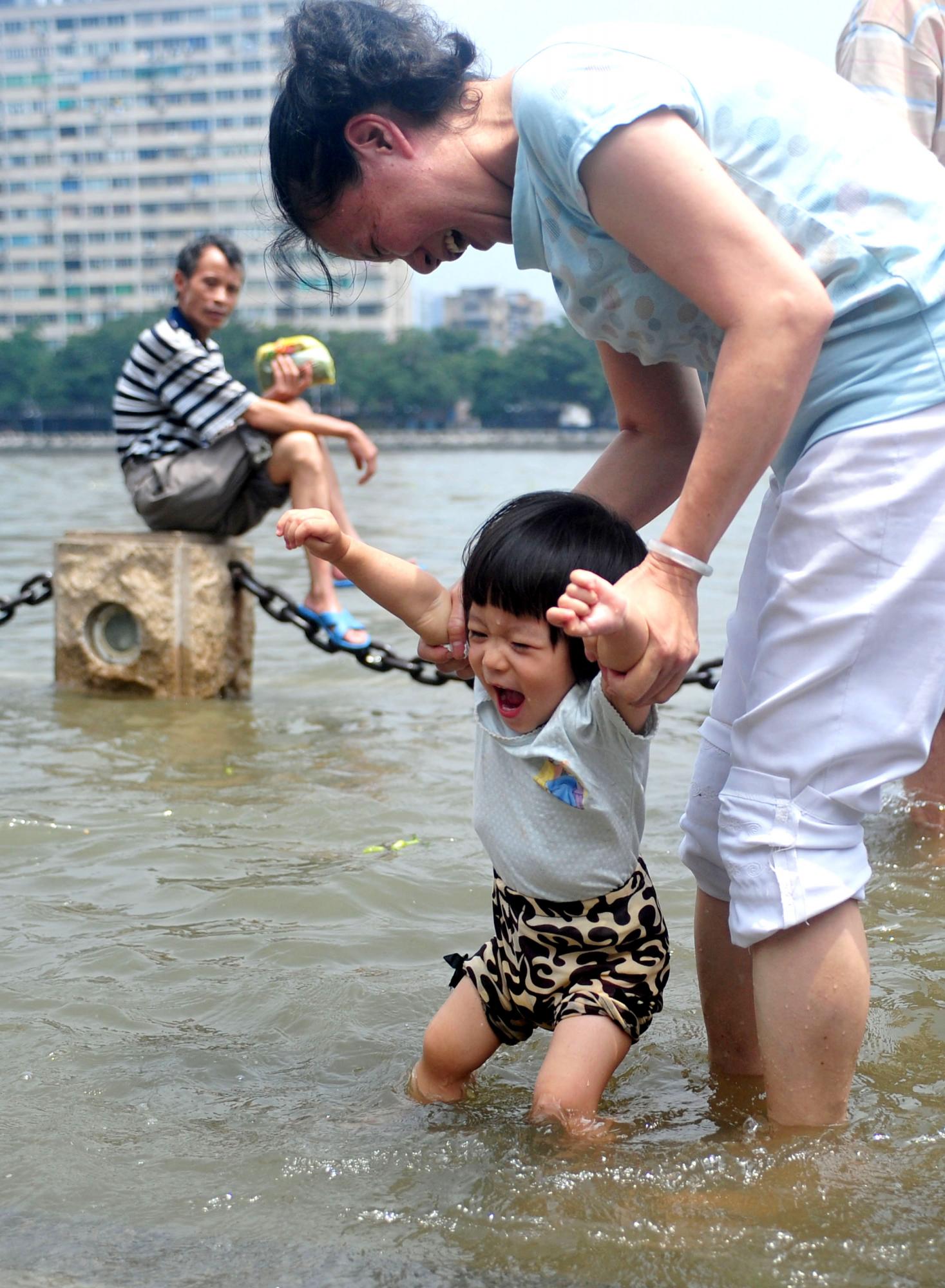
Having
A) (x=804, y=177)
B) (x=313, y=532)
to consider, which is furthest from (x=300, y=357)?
(x=804, y=177)

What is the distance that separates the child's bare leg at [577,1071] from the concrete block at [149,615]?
152 inches

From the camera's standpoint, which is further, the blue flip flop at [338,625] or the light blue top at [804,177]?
the blue flip flop at [338,625]

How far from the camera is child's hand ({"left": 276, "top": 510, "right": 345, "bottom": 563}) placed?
2152 millimetres

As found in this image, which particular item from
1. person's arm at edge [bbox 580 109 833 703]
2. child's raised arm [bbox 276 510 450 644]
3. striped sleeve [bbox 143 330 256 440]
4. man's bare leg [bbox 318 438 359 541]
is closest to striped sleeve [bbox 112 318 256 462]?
striped sleeve [bbox 143 330 256 440]

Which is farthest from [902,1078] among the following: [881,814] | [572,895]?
[881,814]

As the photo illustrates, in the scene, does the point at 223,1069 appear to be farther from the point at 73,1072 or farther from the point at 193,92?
the point at 193,92

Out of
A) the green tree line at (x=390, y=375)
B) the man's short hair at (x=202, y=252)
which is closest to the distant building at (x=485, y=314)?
the green tree line at (x=390, y=375)

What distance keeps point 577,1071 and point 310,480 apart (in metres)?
3.94

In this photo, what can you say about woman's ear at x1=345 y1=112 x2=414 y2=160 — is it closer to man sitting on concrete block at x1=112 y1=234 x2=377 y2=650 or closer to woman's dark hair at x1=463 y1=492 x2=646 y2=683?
woman's dark hair at x1=463 y1=492 x2=646 y2=683

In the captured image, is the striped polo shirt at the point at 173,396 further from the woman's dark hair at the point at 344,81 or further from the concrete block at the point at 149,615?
the woman's dark hair at the point at 344,81

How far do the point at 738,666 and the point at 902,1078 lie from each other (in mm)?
735

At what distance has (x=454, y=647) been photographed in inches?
92.0

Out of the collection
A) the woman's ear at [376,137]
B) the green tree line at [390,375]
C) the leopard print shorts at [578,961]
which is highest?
the woman's ear at [376,137]

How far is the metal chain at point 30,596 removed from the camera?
18.9 feet
